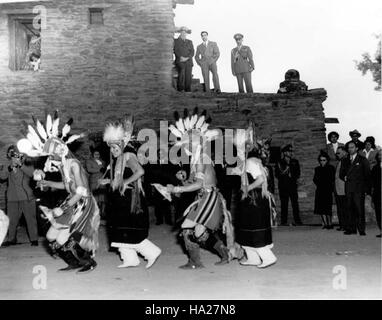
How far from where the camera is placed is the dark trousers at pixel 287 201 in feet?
39.4

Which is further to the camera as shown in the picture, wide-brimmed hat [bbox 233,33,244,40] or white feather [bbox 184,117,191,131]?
wide-brimmed hat [bbox 233,33,244,40]

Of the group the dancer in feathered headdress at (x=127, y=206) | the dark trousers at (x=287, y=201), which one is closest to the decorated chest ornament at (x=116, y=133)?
the dancer in feathered headdress at (x=127, y=206)

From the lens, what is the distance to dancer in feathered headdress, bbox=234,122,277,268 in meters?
6.90

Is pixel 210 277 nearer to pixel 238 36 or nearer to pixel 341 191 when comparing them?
pixel 341 191

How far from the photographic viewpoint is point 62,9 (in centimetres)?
1386

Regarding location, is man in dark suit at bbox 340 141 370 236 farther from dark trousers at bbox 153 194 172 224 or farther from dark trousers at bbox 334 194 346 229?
dark trousers at bbox 153 194 172 224

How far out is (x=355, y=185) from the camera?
9.91 m

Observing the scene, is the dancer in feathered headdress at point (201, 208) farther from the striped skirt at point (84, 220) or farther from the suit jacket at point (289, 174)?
the suit jacket at point (289, 174)

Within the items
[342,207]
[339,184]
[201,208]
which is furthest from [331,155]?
[201,208]

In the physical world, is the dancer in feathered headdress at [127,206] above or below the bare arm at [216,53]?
below

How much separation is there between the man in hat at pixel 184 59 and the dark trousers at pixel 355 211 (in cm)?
585

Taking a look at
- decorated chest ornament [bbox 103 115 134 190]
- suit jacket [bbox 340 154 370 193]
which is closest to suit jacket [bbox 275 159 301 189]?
suit jacket [bbox 340 154 370 193]

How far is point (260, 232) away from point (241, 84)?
25.9 feet

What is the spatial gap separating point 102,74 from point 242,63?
143 inches
